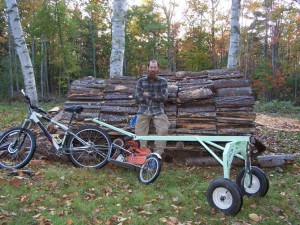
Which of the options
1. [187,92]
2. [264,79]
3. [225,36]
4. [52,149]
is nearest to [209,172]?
[187,92]

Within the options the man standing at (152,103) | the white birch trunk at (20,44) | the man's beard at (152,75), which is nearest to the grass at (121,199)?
the man standing at (152,103)

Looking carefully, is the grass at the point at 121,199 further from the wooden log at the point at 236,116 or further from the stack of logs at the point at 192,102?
the wooden log at the point at 236,116

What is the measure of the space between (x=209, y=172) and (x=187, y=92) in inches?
80.2

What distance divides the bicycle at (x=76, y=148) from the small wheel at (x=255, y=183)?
64.1 inches

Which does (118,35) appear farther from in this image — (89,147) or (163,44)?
(163,44)

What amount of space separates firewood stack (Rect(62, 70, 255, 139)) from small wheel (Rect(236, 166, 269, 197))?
1944mm

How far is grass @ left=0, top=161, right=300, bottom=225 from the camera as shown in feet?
14.9

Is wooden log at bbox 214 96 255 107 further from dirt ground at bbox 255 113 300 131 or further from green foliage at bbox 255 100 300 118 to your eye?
green foliage at bbox 255 100 300 118

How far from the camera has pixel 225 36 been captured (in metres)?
37.2

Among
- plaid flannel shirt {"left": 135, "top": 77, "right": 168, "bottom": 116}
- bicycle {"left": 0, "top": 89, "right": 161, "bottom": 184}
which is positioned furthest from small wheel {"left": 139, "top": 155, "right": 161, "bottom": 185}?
plaid flannel shirt {"left": 135, "top": 77, "right": 168, "bottom": 116}

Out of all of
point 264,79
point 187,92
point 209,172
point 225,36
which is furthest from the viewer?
point 225,36

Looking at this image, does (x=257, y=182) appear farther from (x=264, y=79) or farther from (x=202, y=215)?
(x=264, y=79)

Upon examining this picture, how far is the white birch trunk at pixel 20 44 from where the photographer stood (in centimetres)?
1088

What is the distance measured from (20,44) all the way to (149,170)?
7704 millimetres
